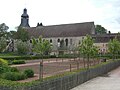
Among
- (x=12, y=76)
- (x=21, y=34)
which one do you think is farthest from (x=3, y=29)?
(x=12, y=76)

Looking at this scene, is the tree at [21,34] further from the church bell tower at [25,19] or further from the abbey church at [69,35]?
the church bell tower at [25,19]

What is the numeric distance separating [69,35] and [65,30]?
14.6ft

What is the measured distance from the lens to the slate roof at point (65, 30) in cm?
10404

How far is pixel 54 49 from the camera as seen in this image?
355 ft

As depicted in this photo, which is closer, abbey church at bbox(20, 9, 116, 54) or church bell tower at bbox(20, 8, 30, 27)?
abbey church at bbox(20, 9, 116, 54)

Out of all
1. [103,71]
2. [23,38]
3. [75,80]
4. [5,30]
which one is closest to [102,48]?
[23,38]

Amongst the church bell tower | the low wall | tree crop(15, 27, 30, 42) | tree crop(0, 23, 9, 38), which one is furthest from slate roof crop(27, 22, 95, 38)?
the low wall

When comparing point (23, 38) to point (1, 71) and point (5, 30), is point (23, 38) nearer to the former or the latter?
point (5, 30)

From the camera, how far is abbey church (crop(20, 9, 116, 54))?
98.9m

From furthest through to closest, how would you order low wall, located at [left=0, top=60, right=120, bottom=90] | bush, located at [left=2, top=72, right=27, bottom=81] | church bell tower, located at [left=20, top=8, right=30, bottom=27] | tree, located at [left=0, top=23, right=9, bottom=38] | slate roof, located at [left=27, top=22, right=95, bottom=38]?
church bell tower, located at [left=20, top=8, right=30, bottom=27]
tree, located at [left=0, top=23, right=9, bottom=38]
slate roof, located at [left=27, top=22, right=95, bottom=38]
bush, located at [left=2, top=72, right=27, bottom=81]
low wall, located at [left=0, top=60, right=120, bottom=90]

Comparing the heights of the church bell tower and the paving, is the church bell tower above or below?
above

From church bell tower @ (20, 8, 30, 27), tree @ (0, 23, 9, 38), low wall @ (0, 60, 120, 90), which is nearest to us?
low wall @ (0, 60, 120, 90)

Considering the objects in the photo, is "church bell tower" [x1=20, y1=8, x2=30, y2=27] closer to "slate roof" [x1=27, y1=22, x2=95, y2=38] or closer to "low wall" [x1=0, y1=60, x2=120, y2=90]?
"slate roof" [x1=27, y1=22, x2=95, y2=38]

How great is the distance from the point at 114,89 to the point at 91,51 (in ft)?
30.6
